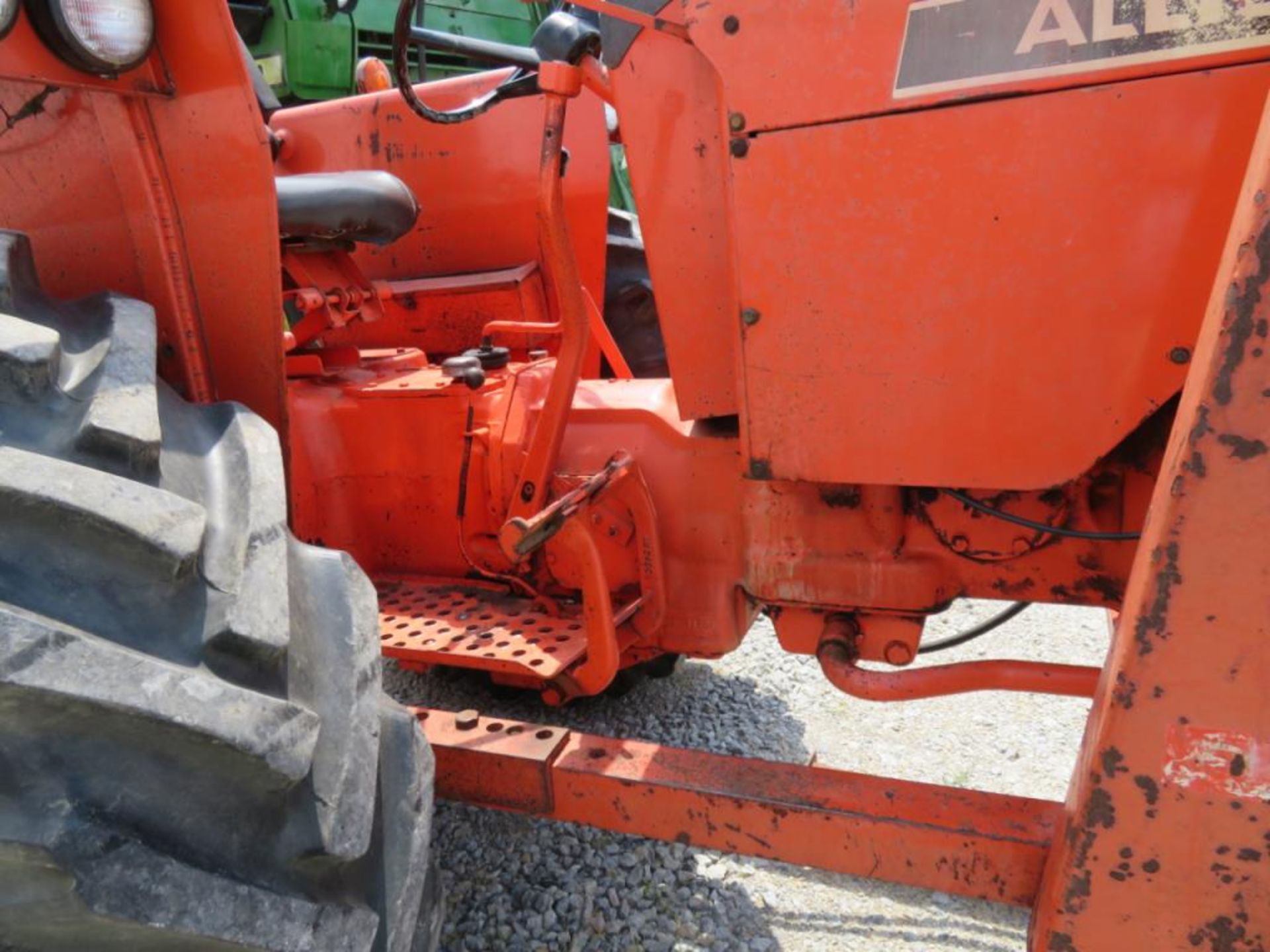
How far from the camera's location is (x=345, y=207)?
6.95ft

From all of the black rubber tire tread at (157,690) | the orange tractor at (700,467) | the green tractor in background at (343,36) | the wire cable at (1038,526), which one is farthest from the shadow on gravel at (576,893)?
the green tractor in background at (343,36)

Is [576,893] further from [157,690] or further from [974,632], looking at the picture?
[157,690]

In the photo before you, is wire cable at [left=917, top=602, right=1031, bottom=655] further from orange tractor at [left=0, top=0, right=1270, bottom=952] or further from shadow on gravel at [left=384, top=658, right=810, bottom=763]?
shadow on gravel at [left=384, top=658, right=810, bottom=763]

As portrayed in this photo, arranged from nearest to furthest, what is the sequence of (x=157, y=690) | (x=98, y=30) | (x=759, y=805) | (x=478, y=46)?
(x=157, y=690), (x=98, y=30), (x=759, y=805), (x=478, y=46)

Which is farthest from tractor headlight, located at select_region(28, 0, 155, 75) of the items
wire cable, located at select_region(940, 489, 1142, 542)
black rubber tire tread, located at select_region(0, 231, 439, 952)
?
wire cable, located at select_region(940, 489, 1142, 542)

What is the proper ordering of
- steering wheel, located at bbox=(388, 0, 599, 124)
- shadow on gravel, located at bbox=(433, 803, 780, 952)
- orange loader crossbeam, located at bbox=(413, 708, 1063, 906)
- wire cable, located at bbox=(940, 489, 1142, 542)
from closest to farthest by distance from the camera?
orange loader crossbeam, located at bbox=(413, 708, 1063, 906) → wire cable, located at bbox=(940, 489, 1142, 542) → steering wheel, located at bbox=(388, 0, 599, 124) → shadow on gravel, located at bbox=(433, 803, 780, 952)

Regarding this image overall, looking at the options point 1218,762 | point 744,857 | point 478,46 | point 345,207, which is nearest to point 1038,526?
point 1218,762

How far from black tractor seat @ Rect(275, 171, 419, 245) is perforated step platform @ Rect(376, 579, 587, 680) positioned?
2.65ft

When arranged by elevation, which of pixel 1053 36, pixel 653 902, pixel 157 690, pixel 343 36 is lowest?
pixel 653 902

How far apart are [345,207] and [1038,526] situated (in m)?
1.58

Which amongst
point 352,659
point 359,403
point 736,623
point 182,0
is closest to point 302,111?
point 359,403

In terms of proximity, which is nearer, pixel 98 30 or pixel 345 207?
pixel 98 30

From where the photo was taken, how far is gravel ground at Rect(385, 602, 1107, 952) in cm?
180

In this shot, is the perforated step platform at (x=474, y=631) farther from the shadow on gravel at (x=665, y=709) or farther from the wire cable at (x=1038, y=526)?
the wire cable at (x=1038, y=526)
